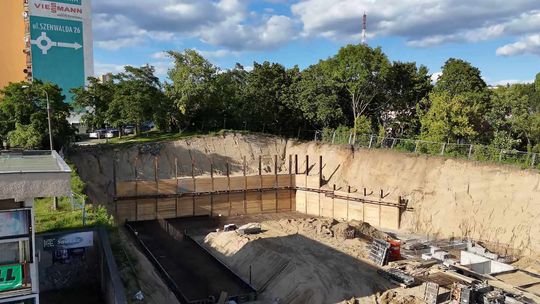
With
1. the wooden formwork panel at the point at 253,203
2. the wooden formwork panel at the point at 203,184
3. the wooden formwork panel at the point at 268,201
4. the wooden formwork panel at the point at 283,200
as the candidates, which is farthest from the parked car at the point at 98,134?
the wooden formwork panel at the point at 283,200

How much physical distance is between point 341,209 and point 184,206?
42.4ft

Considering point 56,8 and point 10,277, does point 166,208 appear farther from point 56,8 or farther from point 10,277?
point 56,8

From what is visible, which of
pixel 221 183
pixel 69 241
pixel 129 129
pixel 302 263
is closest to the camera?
pixel 69 241

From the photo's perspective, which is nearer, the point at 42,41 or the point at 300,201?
the point at 300,201

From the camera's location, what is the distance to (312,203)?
39188 mm

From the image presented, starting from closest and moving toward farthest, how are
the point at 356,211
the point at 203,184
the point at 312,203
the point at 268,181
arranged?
the point at 356,211
the point at 203,184
the point at 312,203
the point at 268,181

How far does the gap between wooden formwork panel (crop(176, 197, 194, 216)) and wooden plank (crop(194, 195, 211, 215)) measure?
0.48m

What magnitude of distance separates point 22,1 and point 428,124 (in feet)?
179

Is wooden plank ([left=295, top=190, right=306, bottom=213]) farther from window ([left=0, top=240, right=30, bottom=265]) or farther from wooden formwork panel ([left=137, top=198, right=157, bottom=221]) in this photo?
window ([left=0, top=240, right=30, bottom=265])

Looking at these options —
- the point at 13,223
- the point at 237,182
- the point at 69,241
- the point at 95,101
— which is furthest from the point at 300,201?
the point at 13,223

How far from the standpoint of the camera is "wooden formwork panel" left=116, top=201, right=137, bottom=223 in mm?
35188

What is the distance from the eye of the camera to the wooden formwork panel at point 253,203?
39312mm

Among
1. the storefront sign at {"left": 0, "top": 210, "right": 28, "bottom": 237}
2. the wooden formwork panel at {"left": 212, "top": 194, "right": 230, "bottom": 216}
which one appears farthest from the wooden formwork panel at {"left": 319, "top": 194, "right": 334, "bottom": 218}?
the storefront sign at {"left": 0, "top": 210, "right": 28, "bottom": 237}

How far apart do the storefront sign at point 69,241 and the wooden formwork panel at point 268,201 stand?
23.5 meters
